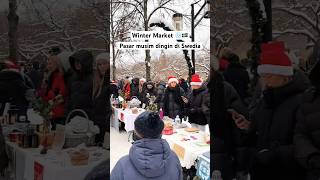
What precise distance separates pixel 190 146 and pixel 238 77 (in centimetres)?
198

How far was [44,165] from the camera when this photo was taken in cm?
235

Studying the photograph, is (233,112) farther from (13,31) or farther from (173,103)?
(173,103)

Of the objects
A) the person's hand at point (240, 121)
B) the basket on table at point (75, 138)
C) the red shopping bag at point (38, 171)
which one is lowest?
the red shopping bag at point (38, 171)

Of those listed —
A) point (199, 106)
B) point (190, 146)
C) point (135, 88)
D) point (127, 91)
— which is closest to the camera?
point (190, 146)

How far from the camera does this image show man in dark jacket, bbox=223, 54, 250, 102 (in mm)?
2260

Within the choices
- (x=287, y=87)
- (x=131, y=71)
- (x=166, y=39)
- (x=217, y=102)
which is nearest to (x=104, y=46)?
(x=217, y=102)

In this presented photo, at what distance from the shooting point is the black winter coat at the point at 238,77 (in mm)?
2262

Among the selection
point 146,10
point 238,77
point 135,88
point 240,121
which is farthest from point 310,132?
point 135,88

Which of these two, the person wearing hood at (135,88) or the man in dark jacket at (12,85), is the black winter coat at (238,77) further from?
the person wearing hood at (135,88)

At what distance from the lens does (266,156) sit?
2.17 meters

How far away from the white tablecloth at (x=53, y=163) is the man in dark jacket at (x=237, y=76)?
2.72ft

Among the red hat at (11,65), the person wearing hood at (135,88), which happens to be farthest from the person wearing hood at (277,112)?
the person wearing hood at (135,88)

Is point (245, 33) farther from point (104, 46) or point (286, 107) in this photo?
point (104, 46)

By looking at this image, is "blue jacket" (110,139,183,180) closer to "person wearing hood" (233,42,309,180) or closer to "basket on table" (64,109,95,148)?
"basket on table" (64,109,95,148)
